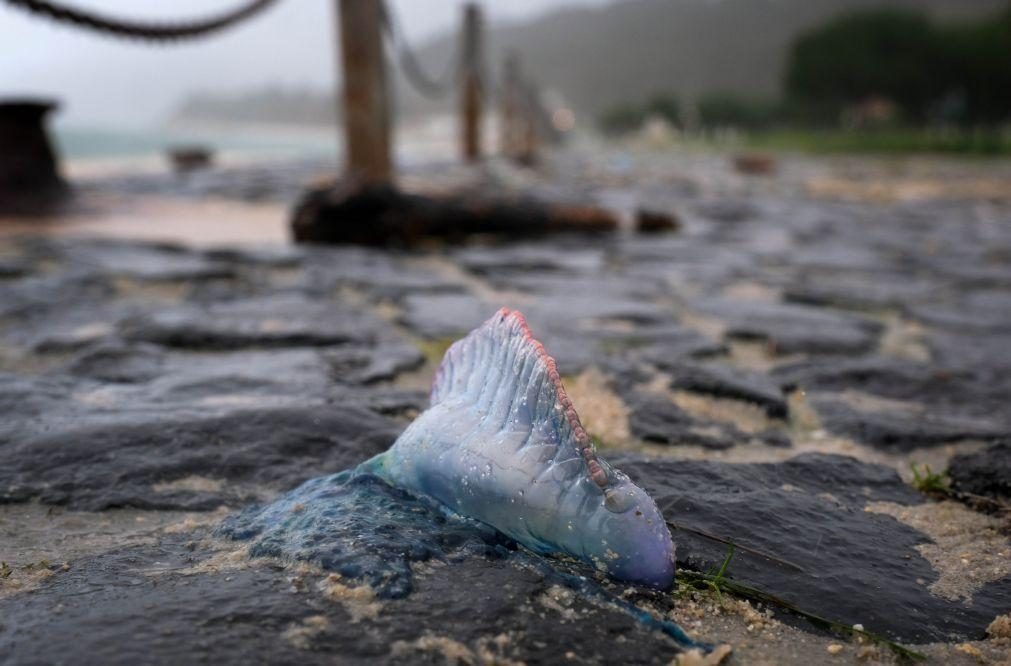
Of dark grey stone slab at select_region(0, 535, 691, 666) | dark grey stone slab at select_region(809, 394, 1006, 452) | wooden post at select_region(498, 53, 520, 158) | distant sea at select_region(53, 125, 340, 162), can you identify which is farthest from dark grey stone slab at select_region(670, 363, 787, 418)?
wooden post at select_region(498, 53, 520, 158)

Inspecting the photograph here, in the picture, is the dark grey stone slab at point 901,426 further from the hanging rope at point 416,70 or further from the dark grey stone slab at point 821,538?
the hanging rope at point 416,70

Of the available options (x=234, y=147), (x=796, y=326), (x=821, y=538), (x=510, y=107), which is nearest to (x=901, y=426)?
(x=821, y=538)

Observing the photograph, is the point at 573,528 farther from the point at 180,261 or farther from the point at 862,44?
the point at 862,44

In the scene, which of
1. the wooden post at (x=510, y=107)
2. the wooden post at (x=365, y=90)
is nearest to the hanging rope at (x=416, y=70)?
the wooden post at (x=365, y=90)

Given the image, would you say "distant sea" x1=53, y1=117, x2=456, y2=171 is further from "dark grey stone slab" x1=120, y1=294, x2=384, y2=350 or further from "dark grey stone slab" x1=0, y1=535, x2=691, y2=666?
"dark grey stone slab" x1=0, y1=535, x2=691, y2=666

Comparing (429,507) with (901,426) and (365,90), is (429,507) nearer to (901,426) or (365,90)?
(901,426)

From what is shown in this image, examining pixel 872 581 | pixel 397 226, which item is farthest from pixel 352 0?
pixel 872 581
